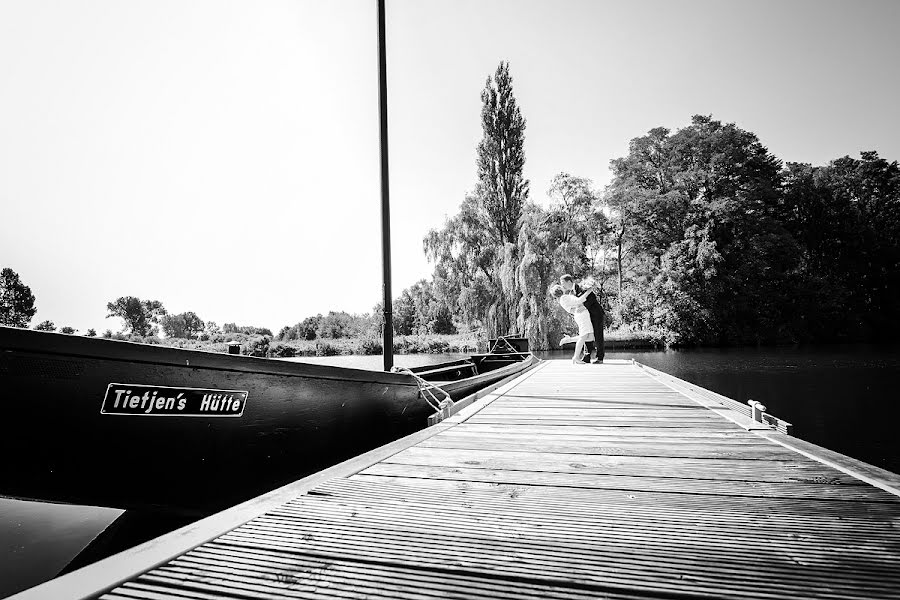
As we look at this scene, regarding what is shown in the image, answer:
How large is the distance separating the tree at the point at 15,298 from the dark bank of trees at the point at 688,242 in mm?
60434

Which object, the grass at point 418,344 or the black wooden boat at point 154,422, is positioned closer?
the black wooden boat at point 154,422

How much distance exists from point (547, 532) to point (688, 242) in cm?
2912

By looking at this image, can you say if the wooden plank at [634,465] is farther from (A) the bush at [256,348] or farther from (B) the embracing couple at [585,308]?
(B) the embracing couple at [585,308]

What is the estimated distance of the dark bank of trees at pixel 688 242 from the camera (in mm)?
19812

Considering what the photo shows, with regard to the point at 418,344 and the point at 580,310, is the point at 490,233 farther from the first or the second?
the point at 580,310

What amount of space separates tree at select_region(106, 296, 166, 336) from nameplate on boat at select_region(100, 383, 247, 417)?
2942 inches

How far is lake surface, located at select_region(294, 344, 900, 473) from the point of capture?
20.2 feet

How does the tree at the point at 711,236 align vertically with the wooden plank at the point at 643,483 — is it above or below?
above

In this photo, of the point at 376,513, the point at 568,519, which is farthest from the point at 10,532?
the point at 568,519

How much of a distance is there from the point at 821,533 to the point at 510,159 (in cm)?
2260

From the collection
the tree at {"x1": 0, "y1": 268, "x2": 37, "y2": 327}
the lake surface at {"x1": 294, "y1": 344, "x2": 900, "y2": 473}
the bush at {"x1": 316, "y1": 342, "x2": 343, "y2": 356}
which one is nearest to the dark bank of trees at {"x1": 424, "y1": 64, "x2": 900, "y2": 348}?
the lake surface at {"x1": 294, "y1": 344, "x2": 900, "y2": 473}

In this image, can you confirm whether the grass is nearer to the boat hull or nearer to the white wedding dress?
the white wedding dress

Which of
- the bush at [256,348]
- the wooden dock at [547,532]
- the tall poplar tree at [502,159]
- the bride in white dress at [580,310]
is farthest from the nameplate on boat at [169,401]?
the tall poplar tree at [502,159]

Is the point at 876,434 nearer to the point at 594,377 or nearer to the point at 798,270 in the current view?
the point at 594,377
